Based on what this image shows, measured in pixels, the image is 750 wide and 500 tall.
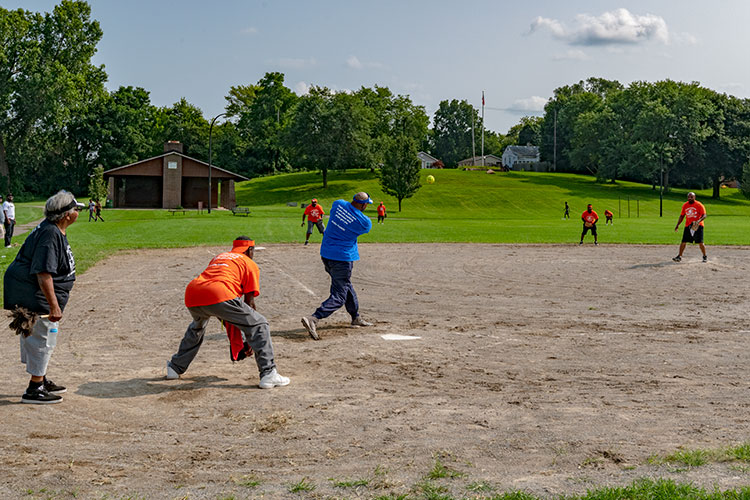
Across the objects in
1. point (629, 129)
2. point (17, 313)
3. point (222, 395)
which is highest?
point (629, 129)

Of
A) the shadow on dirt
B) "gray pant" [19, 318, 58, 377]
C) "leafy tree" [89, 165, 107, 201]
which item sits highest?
"leafy tree" [89, 165, 107, 201]

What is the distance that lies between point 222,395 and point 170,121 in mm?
114924

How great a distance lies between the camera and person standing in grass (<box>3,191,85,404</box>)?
6.48 metres

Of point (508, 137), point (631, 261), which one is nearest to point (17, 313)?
point (631, 261)

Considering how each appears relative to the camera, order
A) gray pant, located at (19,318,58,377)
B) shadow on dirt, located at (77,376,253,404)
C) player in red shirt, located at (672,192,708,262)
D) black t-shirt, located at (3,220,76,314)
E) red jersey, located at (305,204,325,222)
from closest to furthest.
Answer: black t-shirt, located at (3,220,76,314) < gray pant, located at (19,318,58,377) < shadow on dirt, located at (77,376,253,404) < player in red shirt, located at (672,192,708,262) < red jersey, located at (305,204,325,222)

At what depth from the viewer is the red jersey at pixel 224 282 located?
7129 mm

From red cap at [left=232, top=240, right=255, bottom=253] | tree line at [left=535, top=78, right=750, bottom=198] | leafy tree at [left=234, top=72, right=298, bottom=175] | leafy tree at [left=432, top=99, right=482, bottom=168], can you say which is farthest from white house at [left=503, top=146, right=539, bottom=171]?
red cap at [left=232, top=240, right=255, bottom=253]

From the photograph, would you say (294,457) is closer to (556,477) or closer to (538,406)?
(556,477)

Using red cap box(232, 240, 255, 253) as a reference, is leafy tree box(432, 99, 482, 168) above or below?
above

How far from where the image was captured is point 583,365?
28.3 feet

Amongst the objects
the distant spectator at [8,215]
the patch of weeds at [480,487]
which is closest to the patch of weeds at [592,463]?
the patch of weeds at [480,487]

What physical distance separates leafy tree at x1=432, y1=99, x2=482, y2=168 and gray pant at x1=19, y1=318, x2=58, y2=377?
171416mm

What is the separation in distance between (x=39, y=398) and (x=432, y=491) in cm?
416

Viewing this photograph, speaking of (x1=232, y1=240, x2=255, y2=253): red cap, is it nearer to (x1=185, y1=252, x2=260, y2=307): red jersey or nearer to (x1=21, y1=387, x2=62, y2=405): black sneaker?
(x1=185, y1=252, x2=260, y2=307): red jersey
